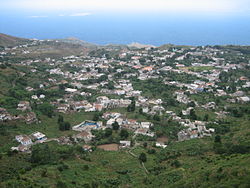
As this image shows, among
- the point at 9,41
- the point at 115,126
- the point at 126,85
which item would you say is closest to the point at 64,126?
the point at 115,126

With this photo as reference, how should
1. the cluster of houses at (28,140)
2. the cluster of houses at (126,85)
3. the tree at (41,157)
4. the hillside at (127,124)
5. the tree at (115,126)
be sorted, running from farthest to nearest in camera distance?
the cluster of houses at (126,85) → the tree at (115,126) → the cluster of houses at (28,140) → the tree at (41,157) → the hillside at (127,124)

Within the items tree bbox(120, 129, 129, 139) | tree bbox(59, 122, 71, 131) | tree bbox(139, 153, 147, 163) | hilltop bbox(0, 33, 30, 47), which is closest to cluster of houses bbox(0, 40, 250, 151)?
tree bbox(59, 122, 71, 131)

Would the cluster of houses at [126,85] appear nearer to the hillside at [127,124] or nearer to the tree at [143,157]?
the hillside at [127,124]

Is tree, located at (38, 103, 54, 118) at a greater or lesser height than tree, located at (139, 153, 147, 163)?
lesser

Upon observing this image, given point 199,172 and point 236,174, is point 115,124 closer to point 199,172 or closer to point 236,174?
point 199,172

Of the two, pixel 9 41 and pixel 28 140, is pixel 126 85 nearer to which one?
pixel 28 140

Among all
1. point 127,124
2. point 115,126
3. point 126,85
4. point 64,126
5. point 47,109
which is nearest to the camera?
point 64,126

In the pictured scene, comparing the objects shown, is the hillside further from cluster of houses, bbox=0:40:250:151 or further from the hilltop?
the hilltop

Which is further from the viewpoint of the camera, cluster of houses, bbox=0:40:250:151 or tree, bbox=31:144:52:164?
cluster of houses, bbox=0:40:250:151

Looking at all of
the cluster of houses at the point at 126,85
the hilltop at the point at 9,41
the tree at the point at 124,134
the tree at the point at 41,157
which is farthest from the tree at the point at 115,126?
the hilltop at the point at 9,41

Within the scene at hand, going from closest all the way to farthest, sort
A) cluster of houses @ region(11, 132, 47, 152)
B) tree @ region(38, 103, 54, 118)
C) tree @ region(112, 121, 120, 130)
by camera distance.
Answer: cluster of houses @ region(11, 132, 47, 152) → tree @ region(112, 121, 120, 130) → tree @ region(38, 103, 54, 118)

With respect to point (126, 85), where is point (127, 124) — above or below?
below

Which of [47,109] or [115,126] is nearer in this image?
[115,126]
